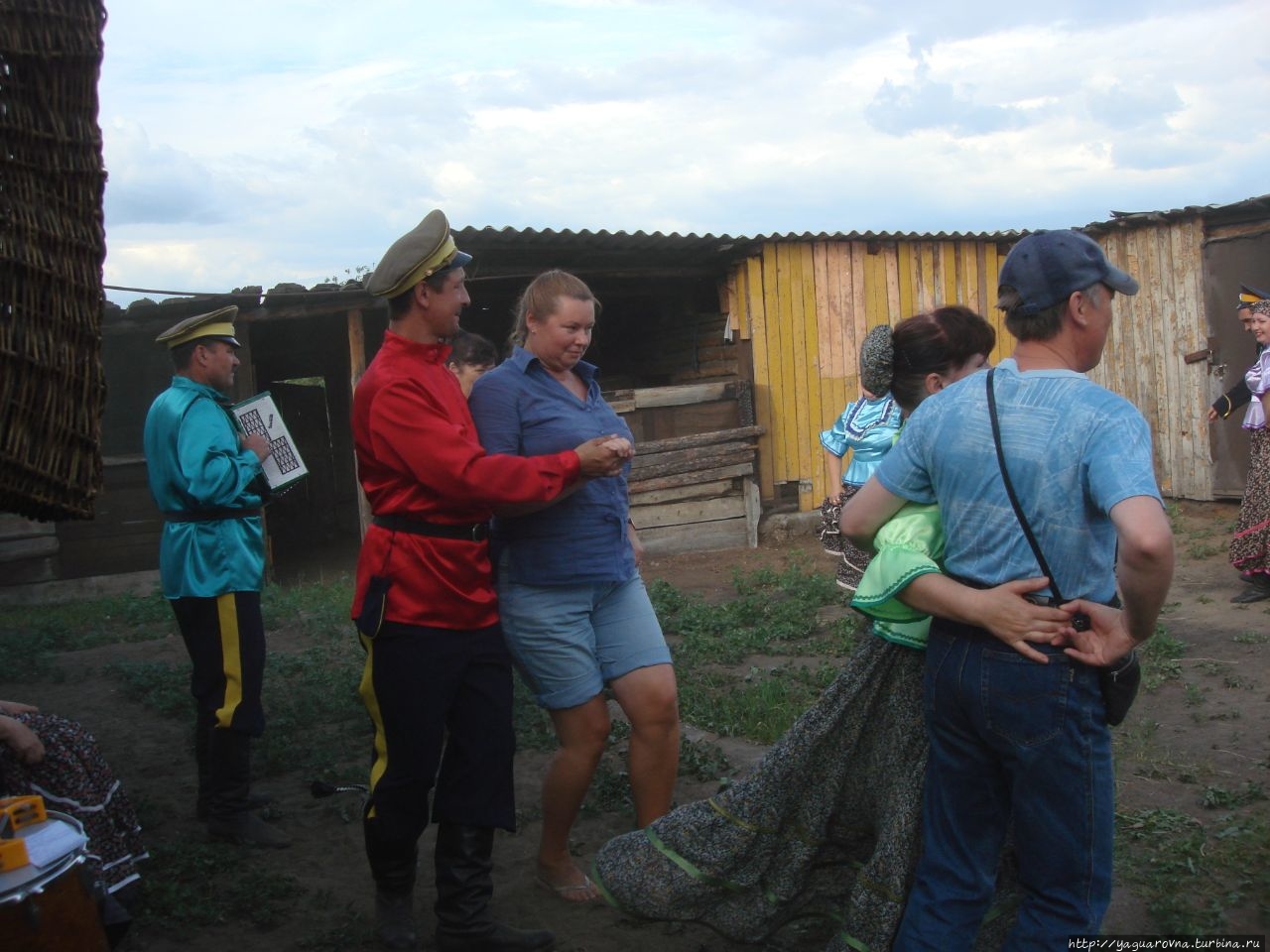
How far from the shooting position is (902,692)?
2588mm

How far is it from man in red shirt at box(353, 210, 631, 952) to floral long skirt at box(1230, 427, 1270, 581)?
20.0 ft

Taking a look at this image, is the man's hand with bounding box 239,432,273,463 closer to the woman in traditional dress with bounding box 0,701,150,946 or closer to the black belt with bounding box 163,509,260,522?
the black belt with bounding box 163,509,260,522

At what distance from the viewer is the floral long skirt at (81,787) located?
2.97 metres

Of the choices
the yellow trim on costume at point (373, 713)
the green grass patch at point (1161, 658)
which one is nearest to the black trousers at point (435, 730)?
the yellow trim on costume at point (373, 713)

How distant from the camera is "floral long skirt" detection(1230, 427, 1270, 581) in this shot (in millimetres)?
7387

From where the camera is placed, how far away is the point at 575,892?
3.53 metres

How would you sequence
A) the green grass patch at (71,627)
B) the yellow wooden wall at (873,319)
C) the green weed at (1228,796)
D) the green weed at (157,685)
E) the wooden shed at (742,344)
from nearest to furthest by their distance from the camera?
the green weed at (1228,796)
the green weed at (157,685)
the green grass patch at (71,627)
the wooden shed at (742,344)
the yellow wooden wall at (873,319)

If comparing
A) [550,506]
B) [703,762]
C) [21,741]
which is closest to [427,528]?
[550,506]

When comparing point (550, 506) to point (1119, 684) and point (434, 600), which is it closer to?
point (434, 600)

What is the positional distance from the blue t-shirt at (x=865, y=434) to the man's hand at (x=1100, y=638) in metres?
3.69

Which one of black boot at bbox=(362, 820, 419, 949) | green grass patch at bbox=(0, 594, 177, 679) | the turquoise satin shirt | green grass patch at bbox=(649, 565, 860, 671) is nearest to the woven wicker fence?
black boot at bbox=(362, 820, 419, 949)

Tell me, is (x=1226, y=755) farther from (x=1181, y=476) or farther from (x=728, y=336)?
(x=1181, y=476)

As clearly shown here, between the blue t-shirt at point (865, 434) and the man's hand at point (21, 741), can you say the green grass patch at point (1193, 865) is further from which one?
the man's hand at point (21, 741)

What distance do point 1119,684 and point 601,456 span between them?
139 cm
